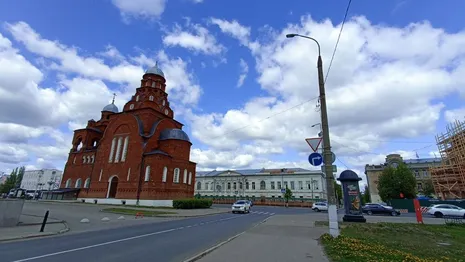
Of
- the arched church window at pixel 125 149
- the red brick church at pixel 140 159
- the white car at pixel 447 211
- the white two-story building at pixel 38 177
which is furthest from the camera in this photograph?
the white two-story building at pixel 38 177

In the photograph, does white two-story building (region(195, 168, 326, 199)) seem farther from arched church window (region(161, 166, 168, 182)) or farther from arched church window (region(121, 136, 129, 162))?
arched church window (region(121, 136, 129, 162))

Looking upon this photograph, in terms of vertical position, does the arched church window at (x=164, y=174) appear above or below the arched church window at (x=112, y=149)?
below

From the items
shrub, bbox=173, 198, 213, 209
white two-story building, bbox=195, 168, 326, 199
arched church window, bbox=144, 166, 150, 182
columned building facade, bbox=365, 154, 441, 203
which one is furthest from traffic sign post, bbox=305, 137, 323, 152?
columned building facade, bbox=365, 154, 441, 203

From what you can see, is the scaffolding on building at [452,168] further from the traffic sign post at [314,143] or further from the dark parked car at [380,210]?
the traffic sign post at [314,143]

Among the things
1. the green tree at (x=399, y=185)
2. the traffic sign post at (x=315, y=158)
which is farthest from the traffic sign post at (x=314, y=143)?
the green tree at (x=399, y=185)

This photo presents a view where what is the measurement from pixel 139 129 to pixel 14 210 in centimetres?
2731

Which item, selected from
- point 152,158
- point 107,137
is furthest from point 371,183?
point 107,137

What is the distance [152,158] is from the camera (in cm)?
3669

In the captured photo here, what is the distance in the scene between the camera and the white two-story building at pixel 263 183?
224 feet

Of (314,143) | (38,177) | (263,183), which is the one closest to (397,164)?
(263,183)

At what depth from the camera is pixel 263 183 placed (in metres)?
73.1

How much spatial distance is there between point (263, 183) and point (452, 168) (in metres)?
43.5

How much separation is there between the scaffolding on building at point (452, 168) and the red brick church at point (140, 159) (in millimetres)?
44379

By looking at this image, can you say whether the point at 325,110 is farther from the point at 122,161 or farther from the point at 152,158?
the point at 122,161
